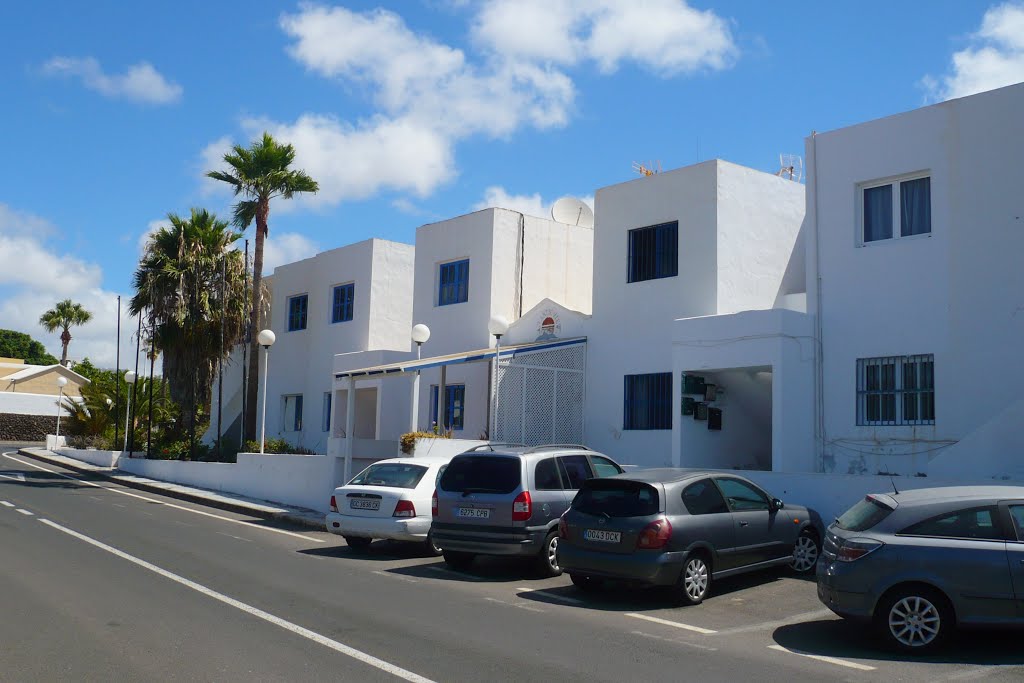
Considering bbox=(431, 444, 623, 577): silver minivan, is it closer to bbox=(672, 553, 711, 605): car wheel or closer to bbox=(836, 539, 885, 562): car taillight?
bbox=(672, 553, 711, 605): car wheel

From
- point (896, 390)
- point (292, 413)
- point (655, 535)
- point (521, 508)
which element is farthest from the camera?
point (292, 413)

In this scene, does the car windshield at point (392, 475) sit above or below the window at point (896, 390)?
below

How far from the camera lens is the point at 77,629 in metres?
8.30

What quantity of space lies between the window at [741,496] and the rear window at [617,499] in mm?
1178

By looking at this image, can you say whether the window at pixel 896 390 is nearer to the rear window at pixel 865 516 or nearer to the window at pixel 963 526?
the rear window at pixel 865 516

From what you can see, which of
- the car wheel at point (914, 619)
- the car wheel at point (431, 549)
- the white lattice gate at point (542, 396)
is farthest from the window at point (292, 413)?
the car wheel at point (914, 619)

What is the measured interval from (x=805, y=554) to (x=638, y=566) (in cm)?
313

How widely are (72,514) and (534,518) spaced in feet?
36.6

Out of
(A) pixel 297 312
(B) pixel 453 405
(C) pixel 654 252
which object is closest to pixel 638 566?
(C) pixel 654 252

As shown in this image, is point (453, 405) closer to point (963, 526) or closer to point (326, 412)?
point (326, 412)

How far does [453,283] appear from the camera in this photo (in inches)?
987

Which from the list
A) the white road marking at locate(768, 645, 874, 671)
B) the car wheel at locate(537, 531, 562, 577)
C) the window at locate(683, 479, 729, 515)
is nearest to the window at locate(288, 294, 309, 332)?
the car wheel at locate(537, 531, 562, 577)

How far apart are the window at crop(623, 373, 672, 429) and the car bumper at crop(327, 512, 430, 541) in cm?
685

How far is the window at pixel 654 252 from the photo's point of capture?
19281 mm
